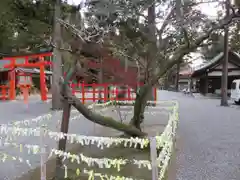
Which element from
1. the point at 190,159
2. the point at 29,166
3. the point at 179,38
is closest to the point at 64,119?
the point at 29,166

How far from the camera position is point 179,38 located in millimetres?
7434

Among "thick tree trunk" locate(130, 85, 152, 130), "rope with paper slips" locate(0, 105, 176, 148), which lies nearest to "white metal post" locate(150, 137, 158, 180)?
"rope with paper slips" locate(0, 105, 176, 148)

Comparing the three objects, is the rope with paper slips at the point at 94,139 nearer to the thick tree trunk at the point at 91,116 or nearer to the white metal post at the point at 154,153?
the white metal post at the point at 154,153

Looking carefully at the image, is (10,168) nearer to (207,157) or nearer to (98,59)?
(98,59)

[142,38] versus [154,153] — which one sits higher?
[142,38]

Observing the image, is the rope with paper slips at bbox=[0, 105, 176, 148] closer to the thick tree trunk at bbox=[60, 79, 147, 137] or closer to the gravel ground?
the thick tree trunk at bbox=[60, 79, 147, 137]

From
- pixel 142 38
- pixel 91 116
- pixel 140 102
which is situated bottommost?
pixel 91 116

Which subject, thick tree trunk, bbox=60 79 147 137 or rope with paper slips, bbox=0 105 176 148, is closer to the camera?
rope with paper slips, bbox=0 105 176 148

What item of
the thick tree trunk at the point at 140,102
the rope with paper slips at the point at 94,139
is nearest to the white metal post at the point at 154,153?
the rope with paper slips at the point at 94,139

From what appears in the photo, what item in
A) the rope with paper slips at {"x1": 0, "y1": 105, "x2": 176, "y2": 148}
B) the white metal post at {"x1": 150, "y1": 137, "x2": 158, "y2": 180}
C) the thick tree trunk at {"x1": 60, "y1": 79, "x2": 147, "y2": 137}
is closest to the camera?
the white metal post at {"x1": 150, "y1": 137, "x2": 158, "y2": 180}

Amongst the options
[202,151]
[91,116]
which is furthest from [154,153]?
[202,151]

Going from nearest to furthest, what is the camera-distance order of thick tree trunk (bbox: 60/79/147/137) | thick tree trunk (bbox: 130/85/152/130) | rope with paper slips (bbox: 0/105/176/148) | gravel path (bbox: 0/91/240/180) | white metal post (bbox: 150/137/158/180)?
white metal post (bbox: 150/137/158/180) → rope with paper slips (bbox: 0/105/176/148) → thick tree trunk (bbox: 60/79/147/137) → gravel path (bbox: 0/91/240/180) → thick tree trunk (bbox: 130/85/152/130)

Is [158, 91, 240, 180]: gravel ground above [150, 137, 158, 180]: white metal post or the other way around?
the other way around

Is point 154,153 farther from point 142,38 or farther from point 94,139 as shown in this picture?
point 142,38
